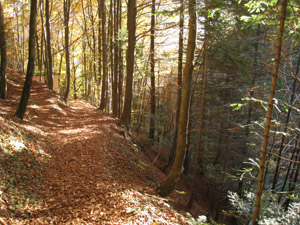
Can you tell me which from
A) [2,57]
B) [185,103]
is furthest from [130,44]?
[2,57]

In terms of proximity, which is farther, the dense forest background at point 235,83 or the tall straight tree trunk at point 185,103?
the tall straight tree trunk at point 185,103

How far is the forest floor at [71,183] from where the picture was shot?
13.3 ft

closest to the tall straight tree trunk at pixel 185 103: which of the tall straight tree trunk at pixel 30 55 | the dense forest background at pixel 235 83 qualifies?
the dense forest background at pixel 235 83

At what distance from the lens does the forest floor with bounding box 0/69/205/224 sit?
4.05m

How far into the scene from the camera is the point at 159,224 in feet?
13.6

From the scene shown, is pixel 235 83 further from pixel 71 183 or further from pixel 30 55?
pixel 30 55

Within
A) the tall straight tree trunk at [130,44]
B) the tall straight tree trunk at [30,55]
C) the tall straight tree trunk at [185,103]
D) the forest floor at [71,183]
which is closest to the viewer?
the forest floor at [71,183]

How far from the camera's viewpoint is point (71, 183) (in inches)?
211

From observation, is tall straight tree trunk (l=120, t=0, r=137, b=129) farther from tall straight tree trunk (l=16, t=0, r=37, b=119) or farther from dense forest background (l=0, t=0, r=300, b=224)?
tall straight tree trunk (l=16, t=0, r=37, b=119)

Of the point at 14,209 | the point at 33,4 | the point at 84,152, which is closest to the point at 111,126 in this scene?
the point at 84,152

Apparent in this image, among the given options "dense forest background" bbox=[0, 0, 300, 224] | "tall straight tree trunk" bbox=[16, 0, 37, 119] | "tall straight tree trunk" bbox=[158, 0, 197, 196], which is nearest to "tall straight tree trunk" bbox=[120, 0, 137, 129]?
"dense forest background" bbox=[0, 0, 300, 224]

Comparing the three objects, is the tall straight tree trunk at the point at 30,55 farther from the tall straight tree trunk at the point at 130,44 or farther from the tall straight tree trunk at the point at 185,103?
the tall straight tree trunk at the point at 185,103

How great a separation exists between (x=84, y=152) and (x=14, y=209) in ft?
11.8

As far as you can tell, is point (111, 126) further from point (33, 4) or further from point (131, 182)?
point (33, 4)
